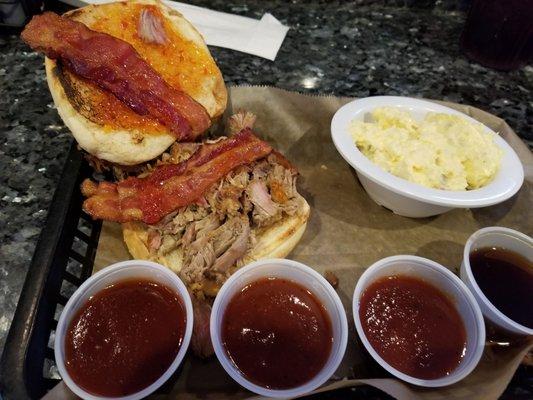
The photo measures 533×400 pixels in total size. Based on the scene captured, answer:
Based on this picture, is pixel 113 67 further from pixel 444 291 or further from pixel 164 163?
pixel 444 291

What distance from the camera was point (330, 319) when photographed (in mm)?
1646

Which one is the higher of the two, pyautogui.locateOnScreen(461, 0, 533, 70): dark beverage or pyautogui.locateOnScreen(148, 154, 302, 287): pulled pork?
pyautogui.locateOnScreen(461, 0, 533, 70): dark beverage

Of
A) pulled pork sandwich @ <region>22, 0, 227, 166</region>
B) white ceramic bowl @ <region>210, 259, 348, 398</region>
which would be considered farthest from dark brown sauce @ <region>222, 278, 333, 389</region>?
pulled pork sandwich @ <region>22, 0, 227, 166</region>

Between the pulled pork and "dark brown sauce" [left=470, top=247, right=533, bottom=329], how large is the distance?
82cm

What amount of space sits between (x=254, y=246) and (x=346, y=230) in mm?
568

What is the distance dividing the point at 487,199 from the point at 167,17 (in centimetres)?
170

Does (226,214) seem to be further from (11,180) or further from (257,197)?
(11,180)

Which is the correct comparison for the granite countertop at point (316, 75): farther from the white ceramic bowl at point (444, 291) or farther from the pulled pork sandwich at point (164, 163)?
the white ceramic bowl at point (444, 291)

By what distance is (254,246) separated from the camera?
5.95ft

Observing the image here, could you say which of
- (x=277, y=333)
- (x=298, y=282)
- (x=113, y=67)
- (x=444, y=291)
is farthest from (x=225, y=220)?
(x=444, y=291)

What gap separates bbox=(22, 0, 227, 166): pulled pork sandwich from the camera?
1.83 metres

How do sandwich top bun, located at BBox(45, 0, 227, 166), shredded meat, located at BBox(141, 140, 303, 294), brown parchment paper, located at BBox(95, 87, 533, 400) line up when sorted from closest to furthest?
brown parchment paper, located at BBox(95, 87, 533, 400), shredded meat, located at BBox(141, 140, 303, 294), sandwich top bun, located at BBox(45, 0, 227, 166)

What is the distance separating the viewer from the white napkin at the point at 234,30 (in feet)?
9.62

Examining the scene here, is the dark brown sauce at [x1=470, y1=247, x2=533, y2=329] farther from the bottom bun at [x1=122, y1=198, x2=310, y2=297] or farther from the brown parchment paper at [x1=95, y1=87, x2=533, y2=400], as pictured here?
the bottom bun at [x1=122, y1=198, x2=310, y2=297]
